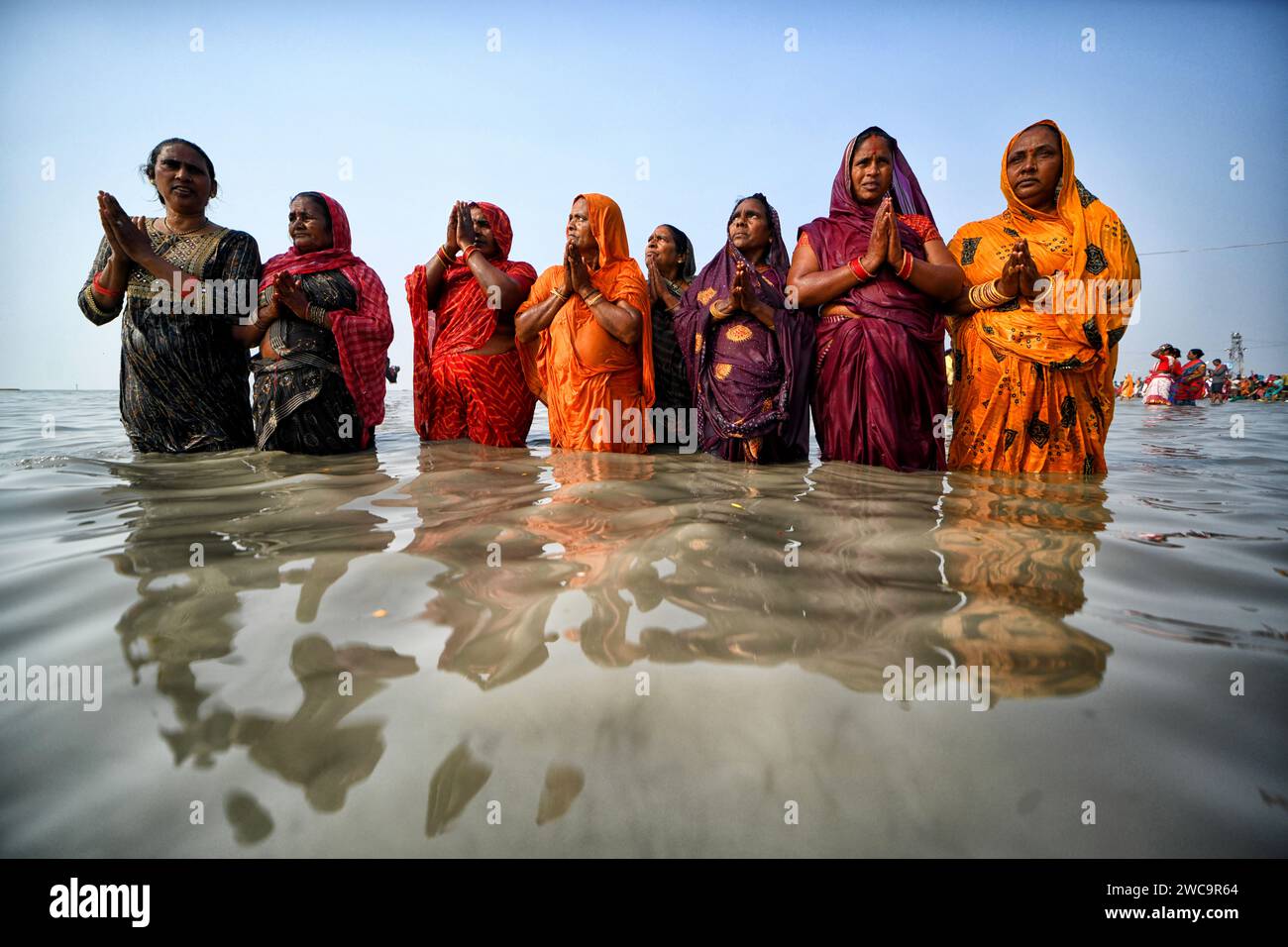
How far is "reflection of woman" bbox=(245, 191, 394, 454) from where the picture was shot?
436 centimetres

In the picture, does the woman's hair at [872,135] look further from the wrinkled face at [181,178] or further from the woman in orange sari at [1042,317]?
the wrinkled face at [181,178]

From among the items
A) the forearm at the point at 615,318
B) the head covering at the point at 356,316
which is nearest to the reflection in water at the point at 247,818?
the forearm at the point at 615,318

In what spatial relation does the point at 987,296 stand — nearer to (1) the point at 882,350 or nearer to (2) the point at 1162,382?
(1) the point at 882,350

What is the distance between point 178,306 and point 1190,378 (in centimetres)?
1979

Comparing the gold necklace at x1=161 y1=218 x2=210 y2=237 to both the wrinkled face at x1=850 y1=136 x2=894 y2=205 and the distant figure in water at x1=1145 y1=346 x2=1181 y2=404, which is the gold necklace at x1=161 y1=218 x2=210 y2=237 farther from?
the distant figure in water at x1=1145 y1=346 x2=1181 y2=404

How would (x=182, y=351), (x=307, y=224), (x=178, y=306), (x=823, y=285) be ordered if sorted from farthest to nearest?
(x=307, y=224)
(x=182, y=351)
(x=178, y=306)
(x=823, y=285)

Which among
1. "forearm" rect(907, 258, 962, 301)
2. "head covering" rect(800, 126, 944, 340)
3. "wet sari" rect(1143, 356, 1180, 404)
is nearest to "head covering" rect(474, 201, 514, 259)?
"head covering" rect(800, 126, 944, 340)

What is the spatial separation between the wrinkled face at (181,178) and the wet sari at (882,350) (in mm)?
3962

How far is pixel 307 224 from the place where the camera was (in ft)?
14.4

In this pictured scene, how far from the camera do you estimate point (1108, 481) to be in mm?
3592

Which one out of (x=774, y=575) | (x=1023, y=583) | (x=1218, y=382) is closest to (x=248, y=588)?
(x=774, y=575)

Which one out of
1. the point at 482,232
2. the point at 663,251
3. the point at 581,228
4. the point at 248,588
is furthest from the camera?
the point at 663,251

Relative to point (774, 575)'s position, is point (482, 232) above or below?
above

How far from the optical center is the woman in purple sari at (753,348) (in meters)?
4.11
